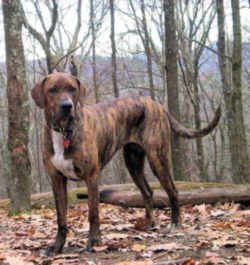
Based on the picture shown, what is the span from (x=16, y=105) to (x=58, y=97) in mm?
3283

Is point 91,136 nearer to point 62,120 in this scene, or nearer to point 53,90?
point 62,120

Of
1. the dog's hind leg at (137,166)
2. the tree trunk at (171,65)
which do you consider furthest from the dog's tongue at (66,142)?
the tree trunk at (171,65)

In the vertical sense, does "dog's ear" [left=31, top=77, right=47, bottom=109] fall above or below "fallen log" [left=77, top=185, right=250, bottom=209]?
above

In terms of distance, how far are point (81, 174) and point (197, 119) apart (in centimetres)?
1327

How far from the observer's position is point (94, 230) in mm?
4211

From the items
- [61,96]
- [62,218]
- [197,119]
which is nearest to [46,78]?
[61,96]

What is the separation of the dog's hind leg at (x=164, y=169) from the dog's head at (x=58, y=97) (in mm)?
1475

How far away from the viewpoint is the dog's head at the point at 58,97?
388 cm

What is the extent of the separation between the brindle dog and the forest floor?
0.91ft

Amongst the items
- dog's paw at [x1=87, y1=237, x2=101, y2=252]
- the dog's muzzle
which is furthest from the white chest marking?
dog's paw at [x1=87, y1=237, x2=101, y2=252]

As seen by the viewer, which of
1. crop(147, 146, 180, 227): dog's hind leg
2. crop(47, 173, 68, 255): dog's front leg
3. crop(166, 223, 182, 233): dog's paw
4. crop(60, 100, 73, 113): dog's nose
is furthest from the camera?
crop(147, 146, 180, 227): dog's hind leg

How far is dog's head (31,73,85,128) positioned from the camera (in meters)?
3.88

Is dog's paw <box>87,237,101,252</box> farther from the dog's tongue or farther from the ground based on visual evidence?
the dog's tongue

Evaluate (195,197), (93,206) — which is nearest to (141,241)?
(93,206)
